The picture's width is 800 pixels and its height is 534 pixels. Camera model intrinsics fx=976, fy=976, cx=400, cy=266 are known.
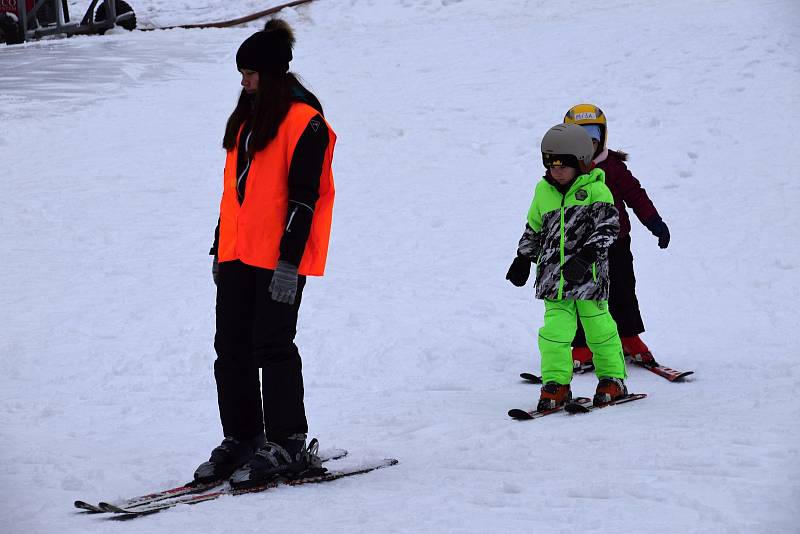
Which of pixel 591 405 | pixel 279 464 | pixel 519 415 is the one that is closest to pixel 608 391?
pixel 591 405

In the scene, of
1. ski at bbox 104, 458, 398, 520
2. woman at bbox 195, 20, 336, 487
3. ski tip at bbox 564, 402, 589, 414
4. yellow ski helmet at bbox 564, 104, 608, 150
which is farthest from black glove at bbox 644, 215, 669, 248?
woman at bbox 195, 20, 336, 487

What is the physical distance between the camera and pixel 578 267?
5.22 metres

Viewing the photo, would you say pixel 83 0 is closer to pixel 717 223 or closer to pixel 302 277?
pixel 717 223

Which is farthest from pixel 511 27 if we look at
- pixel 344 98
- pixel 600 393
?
pixel 600 393

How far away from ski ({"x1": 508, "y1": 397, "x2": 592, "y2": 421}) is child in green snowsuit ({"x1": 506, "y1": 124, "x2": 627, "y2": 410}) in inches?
1.7

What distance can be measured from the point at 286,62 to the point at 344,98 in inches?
364

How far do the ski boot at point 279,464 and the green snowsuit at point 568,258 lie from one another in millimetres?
1734

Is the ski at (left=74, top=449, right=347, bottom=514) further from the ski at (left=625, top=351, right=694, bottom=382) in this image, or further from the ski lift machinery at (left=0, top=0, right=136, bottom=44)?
the ski lift machinery at (left=0, top=0, right=136, bottom=44)

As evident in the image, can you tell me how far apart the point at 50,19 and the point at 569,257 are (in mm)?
16126

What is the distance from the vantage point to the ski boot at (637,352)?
259 inches

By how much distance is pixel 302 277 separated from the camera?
13.5 feet

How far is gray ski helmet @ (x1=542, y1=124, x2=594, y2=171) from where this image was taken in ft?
17.2

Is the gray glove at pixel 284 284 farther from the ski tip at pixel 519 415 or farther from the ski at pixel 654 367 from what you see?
the ski at pixel 654 367

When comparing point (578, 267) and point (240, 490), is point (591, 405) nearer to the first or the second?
point (578, 267)
